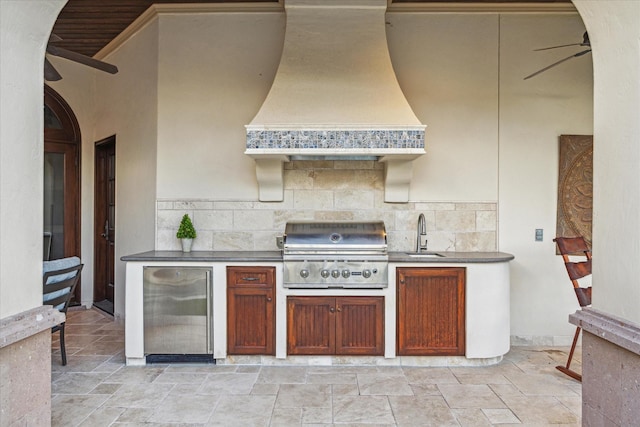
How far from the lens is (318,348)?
333cm

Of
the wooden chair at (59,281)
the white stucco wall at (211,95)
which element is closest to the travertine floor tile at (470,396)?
the white stucco wall at (211,95)

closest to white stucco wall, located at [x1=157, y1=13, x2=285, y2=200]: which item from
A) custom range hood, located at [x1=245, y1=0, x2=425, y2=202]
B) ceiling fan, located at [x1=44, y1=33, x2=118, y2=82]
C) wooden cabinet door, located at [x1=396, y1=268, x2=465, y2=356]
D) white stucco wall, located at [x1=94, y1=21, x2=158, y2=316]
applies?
white stucco wall, located at [x1=94, y1=21, x2=158, y2=316]

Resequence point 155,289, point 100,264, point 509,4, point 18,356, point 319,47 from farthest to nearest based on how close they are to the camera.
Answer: point 100,264
point 509,4
point 319,47
point 155,289
point 18,356

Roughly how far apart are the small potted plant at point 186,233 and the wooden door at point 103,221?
5.62 ft

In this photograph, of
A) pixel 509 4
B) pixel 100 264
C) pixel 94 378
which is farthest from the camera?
pixel 100 264

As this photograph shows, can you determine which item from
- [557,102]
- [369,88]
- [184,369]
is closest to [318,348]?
[184,369]

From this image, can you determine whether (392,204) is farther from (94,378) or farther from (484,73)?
(94,378)

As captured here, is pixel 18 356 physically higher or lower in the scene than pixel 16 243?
lower

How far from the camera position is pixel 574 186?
3.94 m

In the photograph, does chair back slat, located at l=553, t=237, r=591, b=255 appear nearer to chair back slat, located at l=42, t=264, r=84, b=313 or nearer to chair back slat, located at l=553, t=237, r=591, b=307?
chair back slat, located at l=553, t=237, r=591, b=307

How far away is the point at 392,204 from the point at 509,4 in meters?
2.13

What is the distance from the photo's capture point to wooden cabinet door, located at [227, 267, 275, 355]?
333cm

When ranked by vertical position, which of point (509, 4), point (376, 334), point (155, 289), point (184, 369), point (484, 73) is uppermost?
point (509, 4)

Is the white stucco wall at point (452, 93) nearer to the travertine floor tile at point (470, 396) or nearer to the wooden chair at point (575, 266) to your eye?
the wooden chair at point (575, 266)
